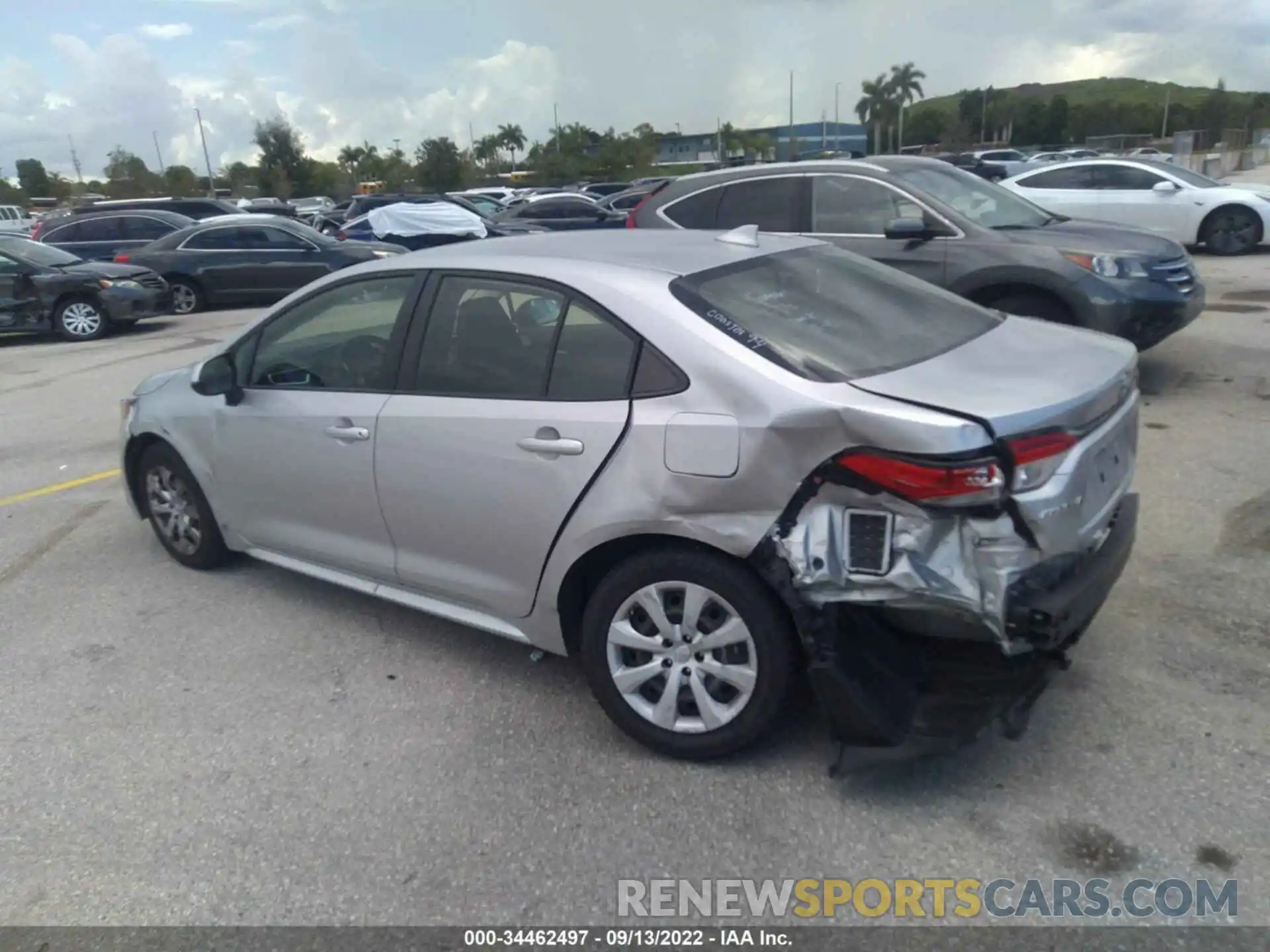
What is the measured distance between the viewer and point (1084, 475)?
10.1ft

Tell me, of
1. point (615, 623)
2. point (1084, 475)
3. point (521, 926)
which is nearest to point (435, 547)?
point (615, 623)

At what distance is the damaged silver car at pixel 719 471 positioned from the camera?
293cm

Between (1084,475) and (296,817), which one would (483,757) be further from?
(1084,475)

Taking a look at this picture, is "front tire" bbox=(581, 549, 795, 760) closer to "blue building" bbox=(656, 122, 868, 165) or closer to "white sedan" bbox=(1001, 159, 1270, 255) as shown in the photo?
"white sedan" bbox=(1001, 159, 1270, 255)

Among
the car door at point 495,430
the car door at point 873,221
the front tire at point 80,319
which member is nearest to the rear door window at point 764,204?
the car door at point 873,221

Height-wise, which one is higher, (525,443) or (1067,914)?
(525,443)

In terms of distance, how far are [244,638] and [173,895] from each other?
5.54 ft

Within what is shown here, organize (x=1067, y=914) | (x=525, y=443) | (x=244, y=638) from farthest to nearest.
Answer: (x=244, y=638)
(x=525, y=443)
(x=1067, y=914)

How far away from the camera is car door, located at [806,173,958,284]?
7.51 m

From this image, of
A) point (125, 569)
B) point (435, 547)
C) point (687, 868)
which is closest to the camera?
point (687, 868)

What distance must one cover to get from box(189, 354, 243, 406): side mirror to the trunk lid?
9.42 ft

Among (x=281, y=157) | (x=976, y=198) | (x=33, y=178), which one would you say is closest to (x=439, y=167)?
(x=281, y=157)

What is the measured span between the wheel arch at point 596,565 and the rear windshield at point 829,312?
2.02ft

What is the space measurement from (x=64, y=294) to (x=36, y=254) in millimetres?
994
